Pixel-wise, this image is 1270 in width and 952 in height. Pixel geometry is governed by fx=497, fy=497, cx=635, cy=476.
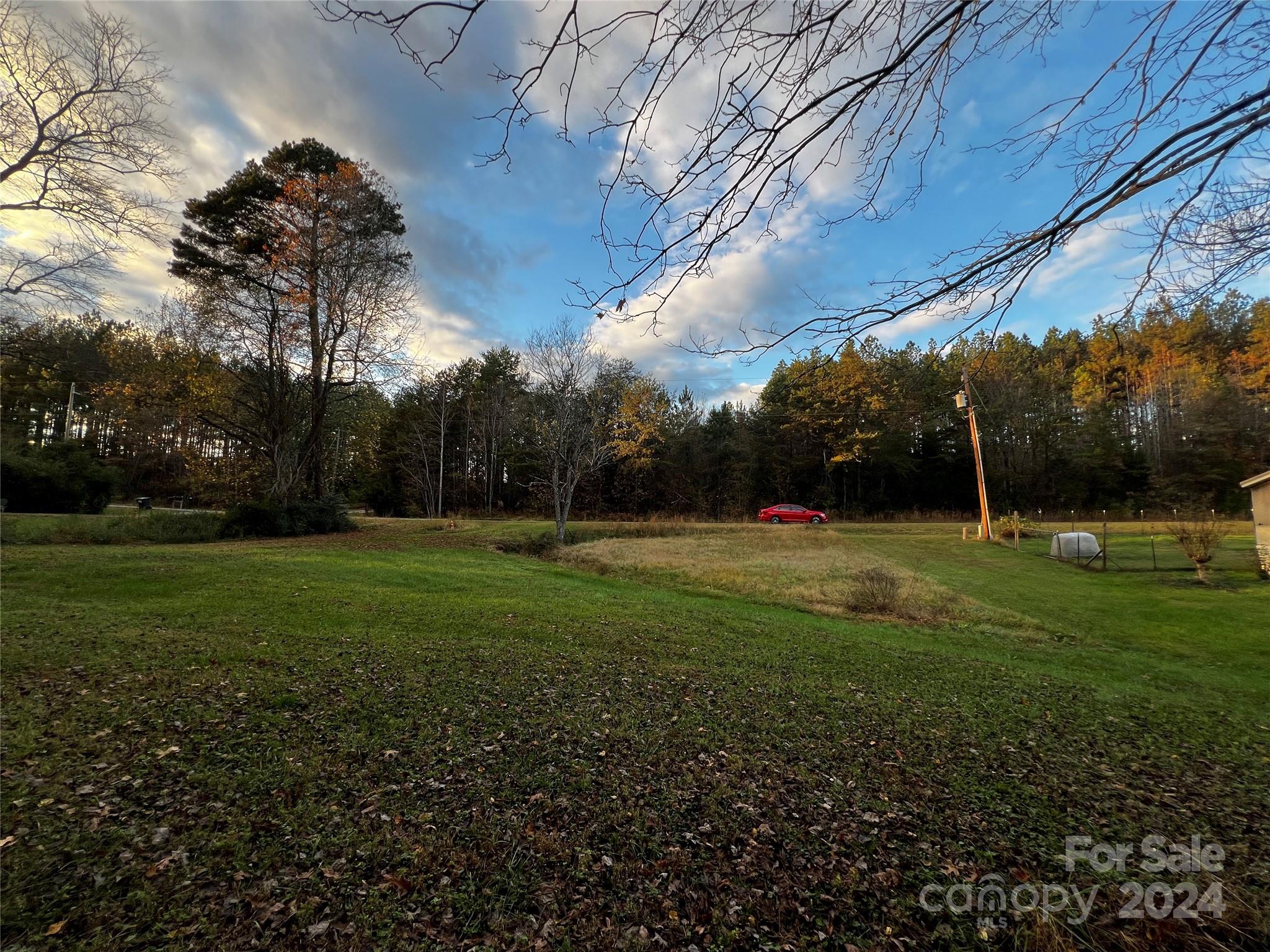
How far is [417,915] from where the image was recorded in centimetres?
203

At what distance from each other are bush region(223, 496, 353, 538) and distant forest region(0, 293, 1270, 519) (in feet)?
13.8

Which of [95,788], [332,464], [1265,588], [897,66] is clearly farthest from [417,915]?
[332,464]

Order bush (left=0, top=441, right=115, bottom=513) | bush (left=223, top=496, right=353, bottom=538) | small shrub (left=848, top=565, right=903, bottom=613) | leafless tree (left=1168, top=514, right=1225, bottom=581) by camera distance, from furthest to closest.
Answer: bush (left=0, top=441, right=115, bottom=513)
bush (left=223, top=496, right=353, bottom=538)
leafless tree (left=1168, top=514, right=1225, bottom=581)
small shrub (left=848, top=565, right=903, bottom=613)

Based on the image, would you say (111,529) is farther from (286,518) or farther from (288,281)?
(288,281)

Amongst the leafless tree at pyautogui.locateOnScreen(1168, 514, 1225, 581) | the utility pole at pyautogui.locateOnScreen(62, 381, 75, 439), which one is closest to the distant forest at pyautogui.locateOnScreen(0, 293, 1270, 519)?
the utility pole at pyautogui.locateOnScreen(62, 381, 75, 439)

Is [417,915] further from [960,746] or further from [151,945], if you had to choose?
[960,746]

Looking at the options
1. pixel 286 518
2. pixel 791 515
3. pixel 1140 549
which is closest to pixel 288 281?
pixel 286 518

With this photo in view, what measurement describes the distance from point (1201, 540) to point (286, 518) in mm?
29537

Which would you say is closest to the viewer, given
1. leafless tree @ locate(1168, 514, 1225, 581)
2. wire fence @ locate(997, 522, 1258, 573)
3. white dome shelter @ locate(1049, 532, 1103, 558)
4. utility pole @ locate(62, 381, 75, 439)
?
leafless tree @ locate(1168, 514, 1225, 581)

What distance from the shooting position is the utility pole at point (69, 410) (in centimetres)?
3058

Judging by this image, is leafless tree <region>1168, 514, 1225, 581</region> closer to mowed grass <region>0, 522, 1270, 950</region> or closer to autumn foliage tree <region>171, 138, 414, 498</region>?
mowed grass <region>0, 522, 1270, 950</region>

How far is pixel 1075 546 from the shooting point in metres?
18.2

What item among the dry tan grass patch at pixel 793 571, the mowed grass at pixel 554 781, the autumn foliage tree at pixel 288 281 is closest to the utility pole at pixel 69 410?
the autumn foliage tree at pixel 288 281

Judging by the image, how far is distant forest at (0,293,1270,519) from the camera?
→ 1914 centimetres
